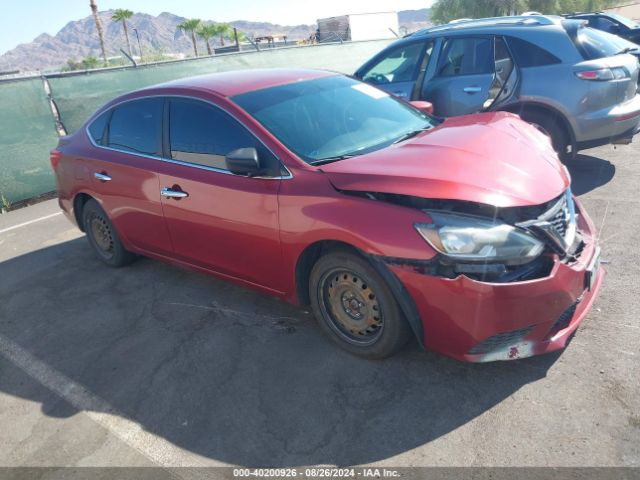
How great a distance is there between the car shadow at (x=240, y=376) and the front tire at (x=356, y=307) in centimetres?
13

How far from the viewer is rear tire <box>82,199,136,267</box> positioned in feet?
16.5

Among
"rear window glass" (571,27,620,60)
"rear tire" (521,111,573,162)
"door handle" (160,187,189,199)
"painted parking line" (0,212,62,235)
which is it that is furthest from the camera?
"painted parking line" (0,212,62,235)

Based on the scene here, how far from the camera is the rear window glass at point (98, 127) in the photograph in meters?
4.93

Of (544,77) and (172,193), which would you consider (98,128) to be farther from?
(544,77)

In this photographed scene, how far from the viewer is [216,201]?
372 centimetres

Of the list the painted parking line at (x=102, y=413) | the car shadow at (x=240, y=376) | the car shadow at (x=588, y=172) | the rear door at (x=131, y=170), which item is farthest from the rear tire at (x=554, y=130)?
the painted parking line at (x=102, y=413)

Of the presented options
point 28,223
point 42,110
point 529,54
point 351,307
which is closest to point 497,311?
point 351,307

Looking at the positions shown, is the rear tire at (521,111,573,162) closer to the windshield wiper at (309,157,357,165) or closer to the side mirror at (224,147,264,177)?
the windshield wiper at (309,157,357,165)

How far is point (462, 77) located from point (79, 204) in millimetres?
4498

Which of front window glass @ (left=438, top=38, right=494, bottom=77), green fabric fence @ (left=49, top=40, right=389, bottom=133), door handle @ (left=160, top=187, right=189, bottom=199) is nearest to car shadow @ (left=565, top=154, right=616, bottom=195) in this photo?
front window glass @ (left=438, top=38, right=494, bottom=77)

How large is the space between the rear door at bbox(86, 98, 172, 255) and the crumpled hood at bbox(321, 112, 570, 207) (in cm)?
173

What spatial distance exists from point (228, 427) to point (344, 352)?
88cm

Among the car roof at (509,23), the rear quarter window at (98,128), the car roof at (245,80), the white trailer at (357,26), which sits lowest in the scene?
the white trailer at (357,26)

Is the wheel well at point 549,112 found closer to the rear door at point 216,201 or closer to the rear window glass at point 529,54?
the rear window glass at point 529,54
